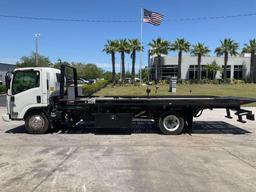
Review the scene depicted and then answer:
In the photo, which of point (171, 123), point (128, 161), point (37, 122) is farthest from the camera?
point (37, 122)

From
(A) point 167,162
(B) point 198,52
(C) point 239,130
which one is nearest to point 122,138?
(A) point 167,162

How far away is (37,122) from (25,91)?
114 cm

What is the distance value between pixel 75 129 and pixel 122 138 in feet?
8.82

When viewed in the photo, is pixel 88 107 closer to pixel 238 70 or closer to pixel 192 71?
pixel 192 71

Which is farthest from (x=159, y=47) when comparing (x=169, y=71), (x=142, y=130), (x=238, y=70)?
(x=142, y=130)

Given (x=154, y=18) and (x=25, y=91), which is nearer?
(x=25, y=91)

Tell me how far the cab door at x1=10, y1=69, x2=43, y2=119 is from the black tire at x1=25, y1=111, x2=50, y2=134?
292 mm

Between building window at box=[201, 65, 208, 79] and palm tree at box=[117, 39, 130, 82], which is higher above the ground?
palm tree at box=[117, 39, 130, 82]

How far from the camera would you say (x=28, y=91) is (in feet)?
41.8

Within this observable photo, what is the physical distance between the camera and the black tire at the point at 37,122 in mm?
12906

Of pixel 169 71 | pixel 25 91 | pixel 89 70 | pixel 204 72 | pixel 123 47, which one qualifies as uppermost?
pixel 123 47

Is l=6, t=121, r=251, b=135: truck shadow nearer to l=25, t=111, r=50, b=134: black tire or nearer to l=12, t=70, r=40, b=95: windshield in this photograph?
l=25, t=111, r=50, b=134: black tire

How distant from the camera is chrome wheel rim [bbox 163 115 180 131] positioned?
12.7m

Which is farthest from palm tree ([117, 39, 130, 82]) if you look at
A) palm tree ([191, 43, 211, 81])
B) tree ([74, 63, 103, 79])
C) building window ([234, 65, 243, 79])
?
tree ([74, 63, 103, 79])
